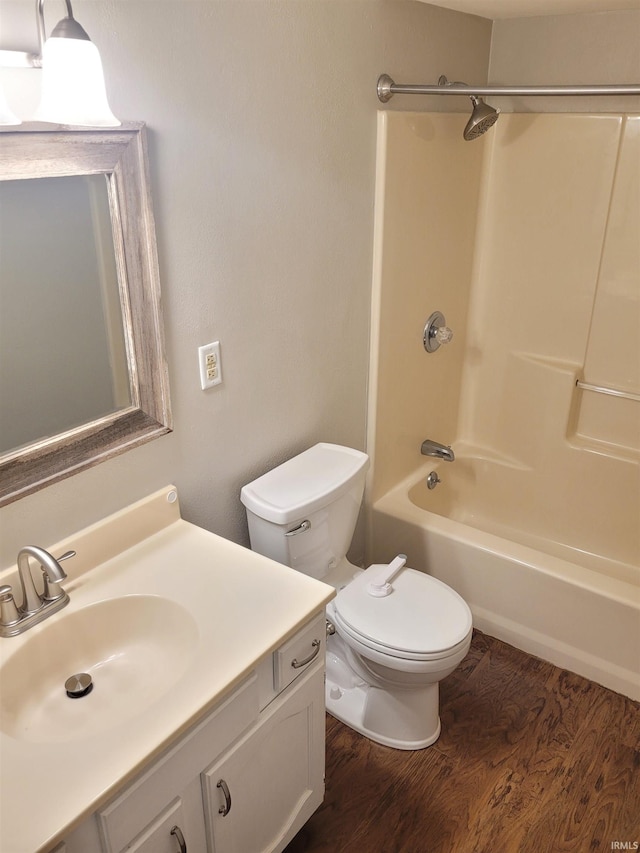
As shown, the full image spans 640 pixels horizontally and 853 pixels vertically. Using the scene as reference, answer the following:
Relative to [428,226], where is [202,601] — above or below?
below

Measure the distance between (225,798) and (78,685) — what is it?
36 cm

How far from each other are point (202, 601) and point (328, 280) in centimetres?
100

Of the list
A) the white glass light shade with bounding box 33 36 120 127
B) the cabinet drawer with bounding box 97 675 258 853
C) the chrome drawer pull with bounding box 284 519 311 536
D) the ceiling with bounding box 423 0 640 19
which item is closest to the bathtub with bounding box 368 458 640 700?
the chrome drawer pull with bounding box 284 519 311 536

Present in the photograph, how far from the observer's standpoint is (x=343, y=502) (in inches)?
77.3

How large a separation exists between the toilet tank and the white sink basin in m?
0.43

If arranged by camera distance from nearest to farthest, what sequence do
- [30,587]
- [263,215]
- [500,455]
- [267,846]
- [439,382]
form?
[30,587]
[267,846]
[263,215]
[439,382]
[500,455]

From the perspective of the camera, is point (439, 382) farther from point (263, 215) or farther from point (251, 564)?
point (251, 564)

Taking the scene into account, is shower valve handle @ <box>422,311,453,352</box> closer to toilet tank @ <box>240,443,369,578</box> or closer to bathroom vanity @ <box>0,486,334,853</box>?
toilet tank @ <box>240,443,369,578</box>

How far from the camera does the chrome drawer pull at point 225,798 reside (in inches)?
53.4

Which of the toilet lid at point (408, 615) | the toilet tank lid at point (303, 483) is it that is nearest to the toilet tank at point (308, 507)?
the toilet tank lid at point (303, 483)

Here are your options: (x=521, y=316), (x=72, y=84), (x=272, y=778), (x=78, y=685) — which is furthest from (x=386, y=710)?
(x=72, y=84)

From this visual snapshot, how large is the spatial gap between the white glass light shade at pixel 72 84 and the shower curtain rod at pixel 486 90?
3.48 feet

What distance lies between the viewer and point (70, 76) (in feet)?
3.68

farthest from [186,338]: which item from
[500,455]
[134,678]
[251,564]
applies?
[500,455]
